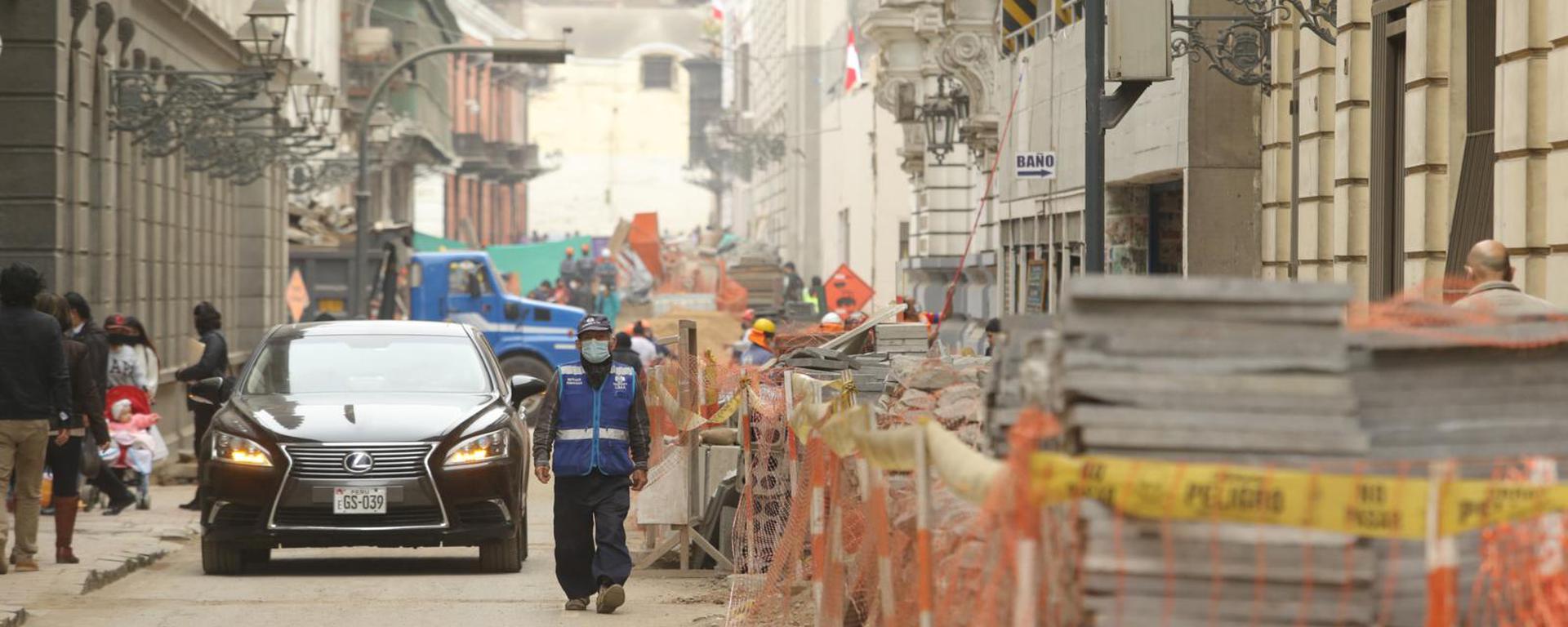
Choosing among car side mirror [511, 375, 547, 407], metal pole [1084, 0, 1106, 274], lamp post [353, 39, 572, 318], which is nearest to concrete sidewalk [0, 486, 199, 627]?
car side mirror [511, 375, 547, 407]

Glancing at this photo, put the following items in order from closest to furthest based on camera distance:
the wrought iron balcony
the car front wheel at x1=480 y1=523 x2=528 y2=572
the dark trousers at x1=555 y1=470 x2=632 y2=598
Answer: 1. the dark trousers at x1=555 y1=470 x2=632 y2=598
2. the car front wheel at x1=480 y1=523 x2=528 y2=572
3. the wrought iron balcony

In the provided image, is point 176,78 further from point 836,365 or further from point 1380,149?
point 1380,149

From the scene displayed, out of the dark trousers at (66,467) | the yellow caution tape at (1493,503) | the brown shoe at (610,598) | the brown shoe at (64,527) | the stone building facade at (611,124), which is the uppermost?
the stone building facade at (611,124)

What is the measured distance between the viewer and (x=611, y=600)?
1236 cm

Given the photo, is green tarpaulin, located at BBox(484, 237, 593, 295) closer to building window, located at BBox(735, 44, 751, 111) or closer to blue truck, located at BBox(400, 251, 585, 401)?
blue truck, located at BBox(400, 251, 585, 401)

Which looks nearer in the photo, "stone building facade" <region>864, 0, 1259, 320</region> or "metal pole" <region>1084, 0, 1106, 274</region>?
"metal pole" <region>1084, 0, 1106, 274</region>

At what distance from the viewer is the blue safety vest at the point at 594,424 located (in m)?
12.7

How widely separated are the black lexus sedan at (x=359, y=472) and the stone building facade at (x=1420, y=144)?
5.55 meters

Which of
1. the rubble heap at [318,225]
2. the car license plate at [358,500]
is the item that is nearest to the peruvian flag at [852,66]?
the rubble heap at [318,225]

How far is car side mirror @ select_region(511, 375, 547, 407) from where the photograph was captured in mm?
14586

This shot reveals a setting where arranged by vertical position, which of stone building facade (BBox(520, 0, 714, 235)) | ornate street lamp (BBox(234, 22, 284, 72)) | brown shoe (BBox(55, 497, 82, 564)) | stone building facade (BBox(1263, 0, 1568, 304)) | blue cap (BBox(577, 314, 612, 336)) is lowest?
brown shoe (BBox(55, 497, 82, 564))

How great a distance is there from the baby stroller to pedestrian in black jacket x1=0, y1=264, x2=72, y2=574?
5127 millimetres

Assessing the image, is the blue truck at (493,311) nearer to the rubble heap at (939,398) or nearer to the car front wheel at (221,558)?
the car front wheel at (221,558)

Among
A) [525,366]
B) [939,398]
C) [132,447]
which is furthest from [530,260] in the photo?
[939,398]
